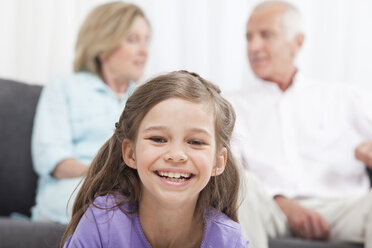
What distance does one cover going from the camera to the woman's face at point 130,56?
2.47 meters

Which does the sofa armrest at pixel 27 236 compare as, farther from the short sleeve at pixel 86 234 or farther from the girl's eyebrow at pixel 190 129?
the girl's eyebrow at pixel 190 129

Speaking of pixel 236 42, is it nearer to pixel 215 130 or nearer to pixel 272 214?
pixel 272 214

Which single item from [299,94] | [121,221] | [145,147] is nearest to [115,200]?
[121,221]

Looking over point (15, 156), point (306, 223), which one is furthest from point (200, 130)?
point (15, 156)

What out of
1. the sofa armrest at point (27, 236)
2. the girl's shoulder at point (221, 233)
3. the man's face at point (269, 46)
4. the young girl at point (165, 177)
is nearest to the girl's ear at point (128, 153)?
the young girl at point (165, 177)

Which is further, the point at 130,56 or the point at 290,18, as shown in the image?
the point at 290,18

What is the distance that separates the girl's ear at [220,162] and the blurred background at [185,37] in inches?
61.1

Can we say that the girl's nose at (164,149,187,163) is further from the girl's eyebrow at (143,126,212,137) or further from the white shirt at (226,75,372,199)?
the white shirt at (226,75,372,199)

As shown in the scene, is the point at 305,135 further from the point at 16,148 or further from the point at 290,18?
the point at 16,148

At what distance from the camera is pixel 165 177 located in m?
1.30

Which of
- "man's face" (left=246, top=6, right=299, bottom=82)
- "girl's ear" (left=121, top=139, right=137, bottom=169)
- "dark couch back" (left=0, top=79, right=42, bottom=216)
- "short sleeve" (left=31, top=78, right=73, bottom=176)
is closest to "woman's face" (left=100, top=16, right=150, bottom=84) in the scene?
"short sleeve" (left=31, top=78, right=73, bottom=176)

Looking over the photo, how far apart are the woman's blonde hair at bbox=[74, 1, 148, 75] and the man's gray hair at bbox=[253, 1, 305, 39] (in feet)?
2.02

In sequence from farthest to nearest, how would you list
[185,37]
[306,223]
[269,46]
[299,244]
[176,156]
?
[185,37]
[269,46]
[306,223]
[299,244]
[176,156]

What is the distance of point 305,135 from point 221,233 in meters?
1.19
